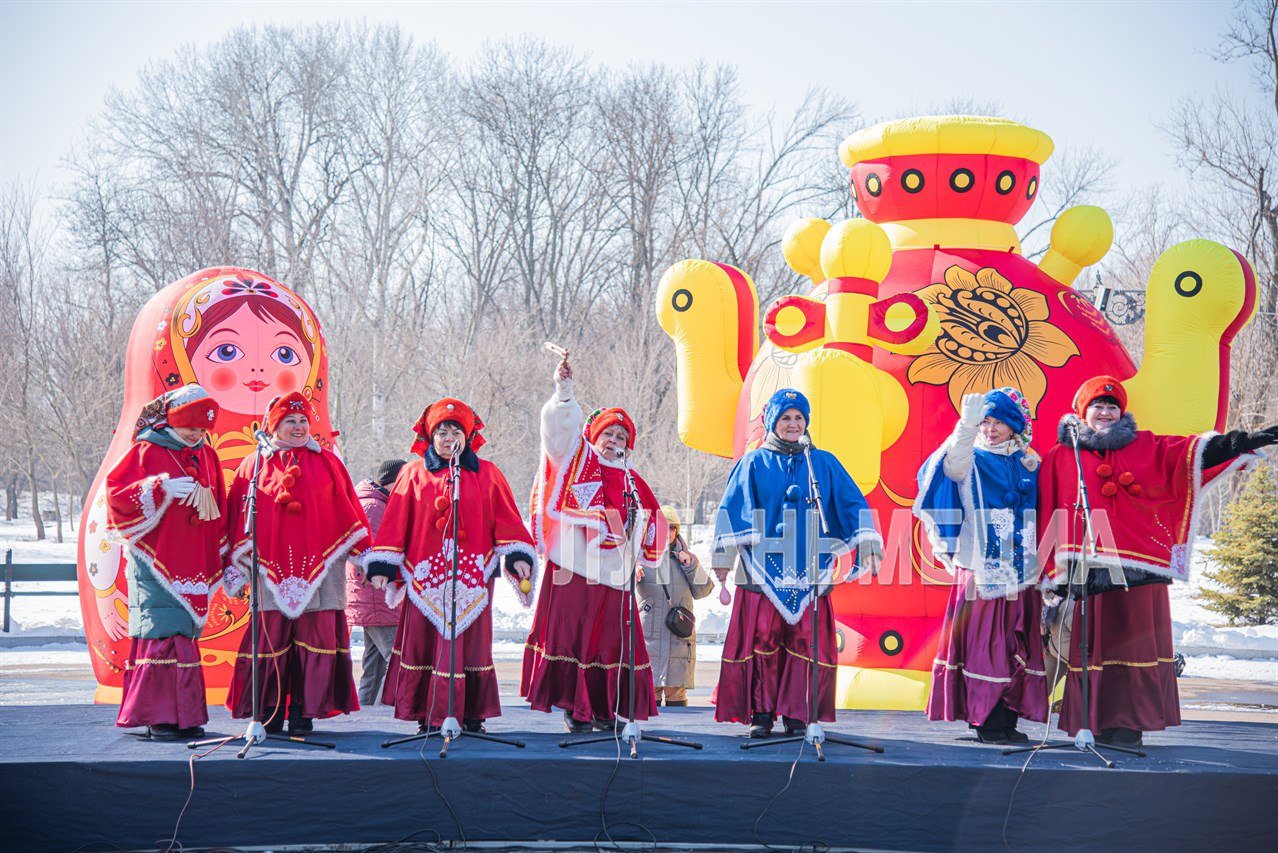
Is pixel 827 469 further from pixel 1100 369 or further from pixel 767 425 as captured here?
pixel 1100 369

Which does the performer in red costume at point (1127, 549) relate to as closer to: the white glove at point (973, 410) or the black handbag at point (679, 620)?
the white glove at point (973, 410)

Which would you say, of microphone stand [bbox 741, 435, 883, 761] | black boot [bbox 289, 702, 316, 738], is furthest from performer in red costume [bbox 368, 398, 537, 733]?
microphone stand [bbox 741, 435, 883, 761]

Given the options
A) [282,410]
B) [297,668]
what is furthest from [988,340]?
[297,668]

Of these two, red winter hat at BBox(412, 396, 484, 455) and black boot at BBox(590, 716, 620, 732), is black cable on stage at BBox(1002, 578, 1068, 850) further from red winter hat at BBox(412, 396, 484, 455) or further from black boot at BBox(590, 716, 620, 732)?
red winter hat at BBox(412, 396, 484, 455)

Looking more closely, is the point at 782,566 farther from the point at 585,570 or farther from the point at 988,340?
the point at 988,340

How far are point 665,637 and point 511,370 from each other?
15.5m

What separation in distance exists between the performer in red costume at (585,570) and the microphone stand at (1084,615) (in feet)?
6.47

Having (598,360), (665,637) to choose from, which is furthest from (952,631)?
(598,360)

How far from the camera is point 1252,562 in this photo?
14633mm

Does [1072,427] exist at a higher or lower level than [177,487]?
higher

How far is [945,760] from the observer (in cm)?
588

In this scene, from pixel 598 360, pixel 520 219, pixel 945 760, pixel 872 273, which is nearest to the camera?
pixel 945 760

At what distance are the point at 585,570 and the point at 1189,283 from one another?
4253 mm

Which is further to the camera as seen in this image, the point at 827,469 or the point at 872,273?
the point at 872,273
